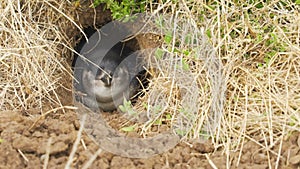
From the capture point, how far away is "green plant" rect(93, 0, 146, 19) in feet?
10.2

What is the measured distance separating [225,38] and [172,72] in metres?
0.30

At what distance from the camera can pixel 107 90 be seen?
3531 millimetres

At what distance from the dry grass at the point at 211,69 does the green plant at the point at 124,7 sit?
0.09m

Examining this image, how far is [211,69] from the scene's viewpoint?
270cm

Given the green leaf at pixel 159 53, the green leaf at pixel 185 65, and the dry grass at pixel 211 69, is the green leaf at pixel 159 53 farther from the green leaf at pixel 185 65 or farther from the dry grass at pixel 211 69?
the green leaf at pixel 185 65

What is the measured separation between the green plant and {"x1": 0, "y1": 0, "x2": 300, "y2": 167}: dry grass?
0.29ft

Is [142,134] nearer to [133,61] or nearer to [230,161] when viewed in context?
[230,161]

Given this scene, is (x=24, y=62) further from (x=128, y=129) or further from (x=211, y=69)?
(x=211, y=69)

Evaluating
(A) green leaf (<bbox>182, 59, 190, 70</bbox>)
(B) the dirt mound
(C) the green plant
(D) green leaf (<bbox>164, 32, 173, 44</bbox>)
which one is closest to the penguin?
(C) the green plant

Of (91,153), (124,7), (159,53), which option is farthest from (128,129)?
(124,7)

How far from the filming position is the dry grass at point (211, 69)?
2523 millimetres

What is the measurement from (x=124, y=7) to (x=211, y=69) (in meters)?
0.69

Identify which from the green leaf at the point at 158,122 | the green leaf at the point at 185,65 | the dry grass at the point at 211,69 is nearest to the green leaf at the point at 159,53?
the dry grass at the point at 211,69

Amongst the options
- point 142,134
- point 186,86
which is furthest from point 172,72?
point 142,134
